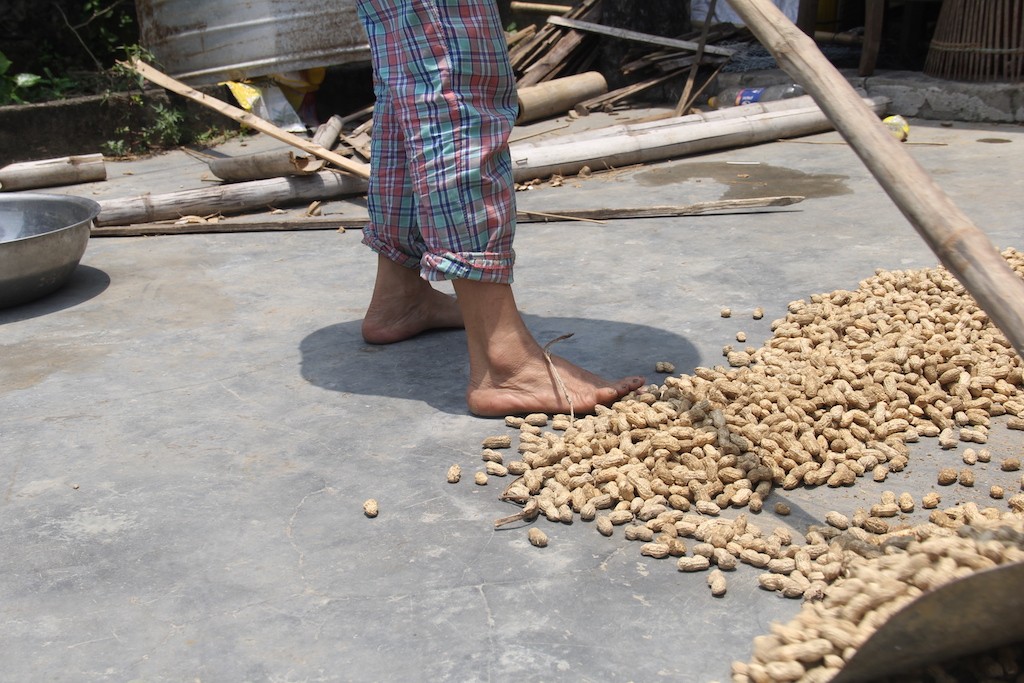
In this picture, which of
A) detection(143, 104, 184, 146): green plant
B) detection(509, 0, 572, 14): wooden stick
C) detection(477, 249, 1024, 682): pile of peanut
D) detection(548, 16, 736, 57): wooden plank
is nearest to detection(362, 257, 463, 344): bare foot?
detection(477, 249, 1024, 682): pile of peanut

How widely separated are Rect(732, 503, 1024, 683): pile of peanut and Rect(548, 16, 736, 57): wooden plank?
19.1ft

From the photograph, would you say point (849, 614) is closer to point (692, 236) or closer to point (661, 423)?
point (661, 423)

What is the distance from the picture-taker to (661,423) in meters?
2.33

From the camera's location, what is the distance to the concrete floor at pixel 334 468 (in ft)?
5.45

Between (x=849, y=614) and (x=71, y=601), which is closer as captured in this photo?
(x=849, y=614)

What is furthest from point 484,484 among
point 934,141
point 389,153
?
point 934,141

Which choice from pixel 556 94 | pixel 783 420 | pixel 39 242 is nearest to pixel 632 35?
pixel 556 94

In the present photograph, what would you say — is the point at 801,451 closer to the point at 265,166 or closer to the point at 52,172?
the point at 265,166

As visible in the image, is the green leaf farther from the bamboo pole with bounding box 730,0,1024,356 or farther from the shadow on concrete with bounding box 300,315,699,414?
the bamboo pole with bounding box 730,0,1024,356

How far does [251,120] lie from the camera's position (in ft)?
17.0

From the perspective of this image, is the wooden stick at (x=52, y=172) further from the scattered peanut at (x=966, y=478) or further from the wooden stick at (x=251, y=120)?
the scattered peanut at (x=966, y=478)

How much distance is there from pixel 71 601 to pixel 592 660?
0.95 m

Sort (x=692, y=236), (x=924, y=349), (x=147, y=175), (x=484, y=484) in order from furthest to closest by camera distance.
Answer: (x=147, y=175) → (x=692, y=236) → (x=924, y=349) → (x=484, y=484)

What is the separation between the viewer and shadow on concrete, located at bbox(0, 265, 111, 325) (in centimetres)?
340
